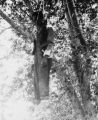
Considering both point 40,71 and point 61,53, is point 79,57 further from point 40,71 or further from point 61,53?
point 40,71

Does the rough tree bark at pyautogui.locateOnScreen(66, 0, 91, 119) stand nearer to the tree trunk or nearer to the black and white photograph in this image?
the black and white photograph

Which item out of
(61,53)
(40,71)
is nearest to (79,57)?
(61,53)

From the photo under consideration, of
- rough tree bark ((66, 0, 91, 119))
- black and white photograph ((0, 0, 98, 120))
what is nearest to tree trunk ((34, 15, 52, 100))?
black and white photograph ((0, 0, 98, 120))

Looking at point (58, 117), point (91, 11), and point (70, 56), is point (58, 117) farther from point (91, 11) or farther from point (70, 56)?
point (91, 11)

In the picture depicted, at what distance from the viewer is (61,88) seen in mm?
6820

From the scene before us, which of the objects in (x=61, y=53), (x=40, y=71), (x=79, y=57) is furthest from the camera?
(x=61, y=53)

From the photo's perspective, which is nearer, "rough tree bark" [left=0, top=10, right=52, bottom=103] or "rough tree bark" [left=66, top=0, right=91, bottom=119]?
"rough tree bark" [left=66, top=0, right=91, bottom=119]

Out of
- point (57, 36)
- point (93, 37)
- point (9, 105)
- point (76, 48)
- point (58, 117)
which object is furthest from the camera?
point (9, 105)

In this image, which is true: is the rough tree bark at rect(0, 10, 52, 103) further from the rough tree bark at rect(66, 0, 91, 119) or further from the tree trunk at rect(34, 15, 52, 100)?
the rough tree bark at rect(66, 0, 91, 119)

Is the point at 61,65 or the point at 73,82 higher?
the point at 61,65

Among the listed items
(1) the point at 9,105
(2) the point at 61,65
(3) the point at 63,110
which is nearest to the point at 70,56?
(2) the point at 61,65

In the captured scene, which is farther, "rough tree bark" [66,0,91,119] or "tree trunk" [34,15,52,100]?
"tree trunk" [34,15,52,100]

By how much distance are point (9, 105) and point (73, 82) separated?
21.8 ft

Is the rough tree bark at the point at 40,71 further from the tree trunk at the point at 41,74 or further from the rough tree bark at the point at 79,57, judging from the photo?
the rough tree bark at the point at 79,57
